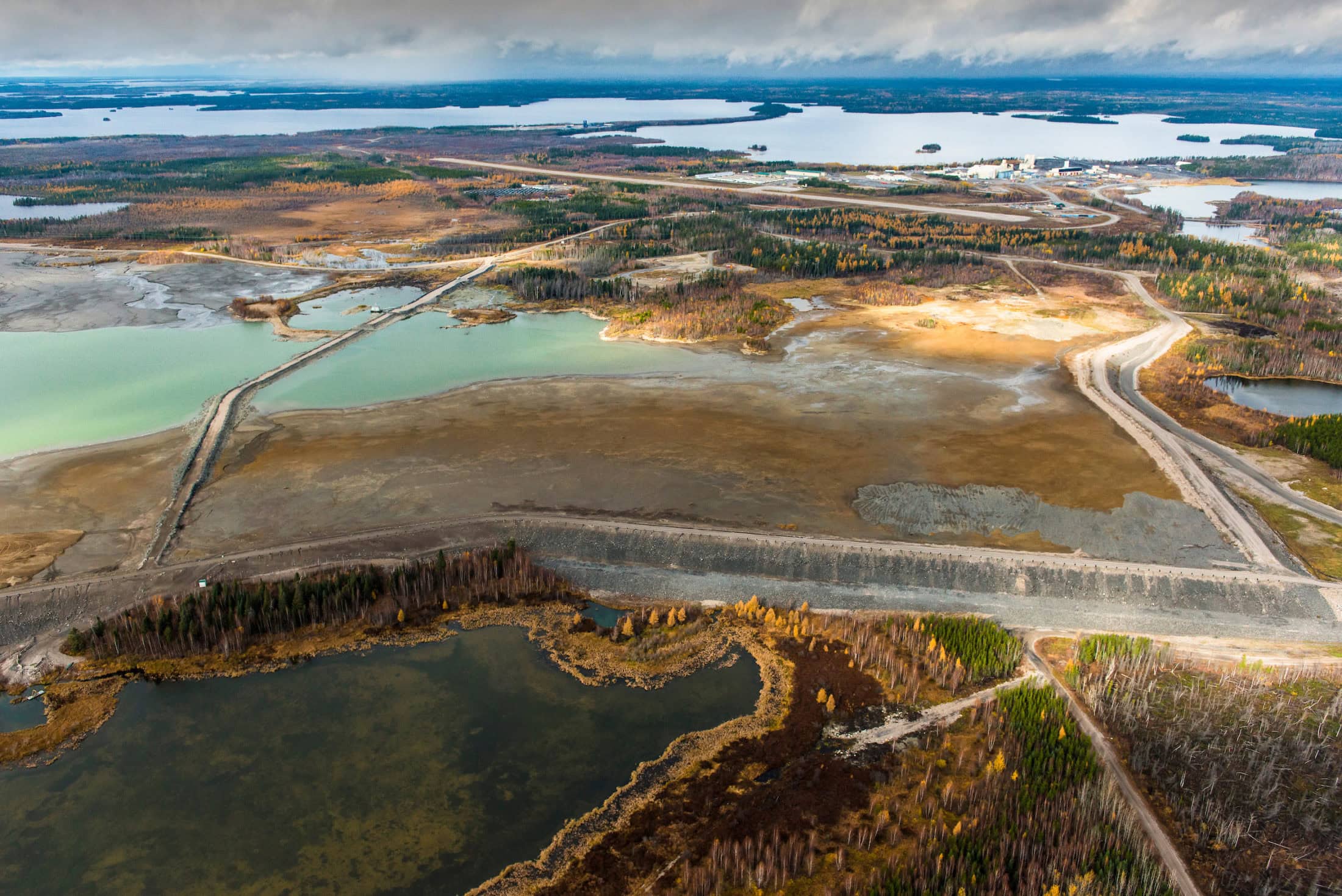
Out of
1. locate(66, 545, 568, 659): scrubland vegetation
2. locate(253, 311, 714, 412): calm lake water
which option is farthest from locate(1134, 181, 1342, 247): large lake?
locate(66, 545, 568, 659): scrubland vegetation

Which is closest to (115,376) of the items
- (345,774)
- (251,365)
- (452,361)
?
(251,365)

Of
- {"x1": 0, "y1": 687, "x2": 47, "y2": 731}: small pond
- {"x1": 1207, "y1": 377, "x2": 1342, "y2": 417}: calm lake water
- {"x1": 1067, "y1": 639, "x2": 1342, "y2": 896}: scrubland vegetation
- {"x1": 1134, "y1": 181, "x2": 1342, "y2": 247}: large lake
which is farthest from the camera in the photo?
{"x1": 1134, "y1": 181, "x2": 1342, "y2": 247}: large lake

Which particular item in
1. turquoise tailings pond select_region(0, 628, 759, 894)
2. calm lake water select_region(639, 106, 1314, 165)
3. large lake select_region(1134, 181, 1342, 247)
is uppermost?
calm lake water select_region(639, 106, 1314, 165)

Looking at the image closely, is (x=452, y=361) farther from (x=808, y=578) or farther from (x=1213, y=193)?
(x=1213, y=193)

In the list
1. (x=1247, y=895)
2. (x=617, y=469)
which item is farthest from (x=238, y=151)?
(x=1247, y=895)

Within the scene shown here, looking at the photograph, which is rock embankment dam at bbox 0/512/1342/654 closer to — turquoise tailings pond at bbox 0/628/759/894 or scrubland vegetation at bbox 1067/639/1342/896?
scrubland vegetation at bbox 1067/639/1342/896

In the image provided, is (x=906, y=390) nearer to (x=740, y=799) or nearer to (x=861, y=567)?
(x=861, y=567)

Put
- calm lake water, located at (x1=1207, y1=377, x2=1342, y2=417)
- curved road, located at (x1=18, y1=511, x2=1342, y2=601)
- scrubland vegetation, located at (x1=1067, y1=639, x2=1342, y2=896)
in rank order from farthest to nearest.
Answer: calm lake water, located at (x1=1207, y1=377, x2=1342, y2=417) < curved road, located at (x1=18, y1=511, x2=1342, y2=601) < scrubland vegetation, located at (x1=1067, y1=639, x2=1342, y2=896)
